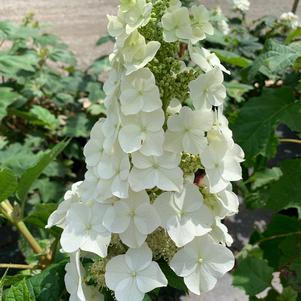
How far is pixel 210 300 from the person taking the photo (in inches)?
94.0

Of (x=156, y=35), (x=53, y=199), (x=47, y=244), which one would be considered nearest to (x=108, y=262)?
(x=156, y=35)

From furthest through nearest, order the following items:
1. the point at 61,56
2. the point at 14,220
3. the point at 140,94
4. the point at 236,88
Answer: the point at 61,56, the point at 236,88, the point at 14,220, the point at 140,94

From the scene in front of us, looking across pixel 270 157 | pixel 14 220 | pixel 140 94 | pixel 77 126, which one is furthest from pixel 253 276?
pixel 77 126

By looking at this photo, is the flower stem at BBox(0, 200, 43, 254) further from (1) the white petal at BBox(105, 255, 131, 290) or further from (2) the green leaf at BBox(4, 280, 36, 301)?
(1) the white petal at BBox(105, 255, 131, 290)

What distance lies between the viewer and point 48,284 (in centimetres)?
108

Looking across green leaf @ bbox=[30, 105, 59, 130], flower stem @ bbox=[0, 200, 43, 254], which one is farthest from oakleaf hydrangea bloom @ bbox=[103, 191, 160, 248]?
green leaf @ bbox=[30, 105, 59, 130]

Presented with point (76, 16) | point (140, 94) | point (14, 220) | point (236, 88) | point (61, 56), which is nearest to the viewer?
point (140, 94)

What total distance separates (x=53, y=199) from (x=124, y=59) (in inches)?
58.1

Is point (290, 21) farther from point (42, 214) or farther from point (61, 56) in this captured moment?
point (42, 214)

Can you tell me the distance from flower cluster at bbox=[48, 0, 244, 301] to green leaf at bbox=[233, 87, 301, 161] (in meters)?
0.73

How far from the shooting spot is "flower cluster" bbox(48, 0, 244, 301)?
A: 0.85 meters

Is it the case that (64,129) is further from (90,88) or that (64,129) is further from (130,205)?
(130,205)

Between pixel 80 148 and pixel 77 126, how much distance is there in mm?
123

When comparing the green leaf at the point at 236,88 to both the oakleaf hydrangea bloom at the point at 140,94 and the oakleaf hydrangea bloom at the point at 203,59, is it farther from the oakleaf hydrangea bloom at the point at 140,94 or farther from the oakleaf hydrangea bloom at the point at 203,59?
the oakleaf hydrangea bloom at the point at 140,94
